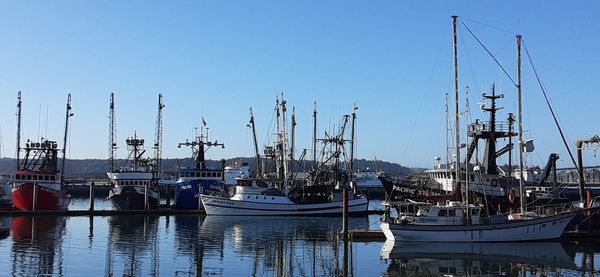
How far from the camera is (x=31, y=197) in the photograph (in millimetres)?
60781

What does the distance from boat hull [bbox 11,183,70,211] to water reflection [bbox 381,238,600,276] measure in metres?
36.8

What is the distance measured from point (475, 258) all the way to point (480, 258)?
0.85 feet

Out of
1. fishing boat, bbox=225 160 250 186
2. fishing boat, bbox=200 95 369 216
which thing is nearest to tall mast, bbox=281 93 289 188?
fishing boat, bbox=200 95 369 216

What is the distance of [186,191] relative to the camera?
68.7 meters

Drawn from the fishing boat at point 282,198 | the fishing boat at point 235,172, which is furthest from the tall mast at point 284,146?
the fishing boat at point 235,172

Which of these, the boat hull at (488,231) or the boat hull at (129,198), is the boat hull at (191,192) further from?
the boat hull at (488,231)

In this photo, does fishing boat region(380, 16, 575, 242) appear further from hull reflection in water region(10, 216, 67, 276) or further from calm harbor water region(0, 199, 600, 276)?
hull reflection in water region(10, 216, 67, 276)

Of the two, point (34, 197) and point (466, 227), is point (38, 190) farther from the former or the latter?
point (466, 227)

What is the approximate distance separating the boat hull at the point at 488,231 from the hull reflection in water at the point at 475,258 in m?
0.45

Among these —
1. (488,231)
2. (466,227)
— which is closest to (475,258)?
(466,227)

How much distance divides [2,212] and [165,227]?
57.4 feet

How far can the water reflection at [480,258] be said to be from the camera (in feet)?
101

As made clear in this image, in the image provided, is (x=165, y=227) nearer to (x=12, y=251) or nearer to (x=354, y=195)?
(x=12, y=251)

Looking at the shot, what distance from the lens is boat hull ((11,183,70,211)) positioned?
6072 centimetres
